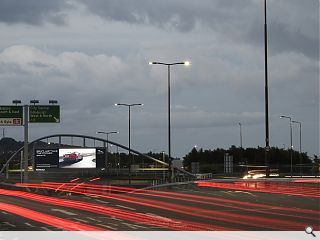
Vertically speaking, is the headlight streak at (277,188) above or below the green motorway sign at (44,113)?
below

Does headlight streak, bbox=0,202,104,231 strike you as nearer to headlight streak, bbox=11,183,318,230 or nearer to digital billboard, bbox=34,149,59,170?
headlight streak, bbox=11,183,318,230

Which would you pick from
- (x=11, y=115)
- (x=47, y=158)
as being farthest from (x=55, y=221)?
(x=47, y=158)

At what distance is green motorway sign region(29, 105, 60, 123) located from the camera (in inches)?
2290

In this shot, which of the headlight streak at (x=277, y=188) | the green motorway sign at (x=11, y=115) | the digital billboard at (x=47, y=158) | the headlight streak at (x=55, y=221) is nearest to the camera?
the headlight streak at (x=55, y=221)

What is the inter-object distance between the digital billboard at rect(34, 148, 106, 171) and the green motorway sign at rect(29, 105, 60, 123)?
51.2 meters

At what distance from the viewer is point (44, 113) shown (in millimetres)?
58469

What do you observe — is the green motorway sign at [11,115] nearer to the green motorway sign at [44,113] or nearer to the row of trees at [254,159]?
the green motorway sign at [44,113]

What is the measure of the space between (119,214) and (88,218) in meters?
2.30

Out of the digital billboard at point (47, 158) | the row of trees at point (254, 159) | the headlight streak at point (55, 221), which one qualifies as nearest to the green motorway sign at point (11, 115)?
the headlight streak at point (55, 221)

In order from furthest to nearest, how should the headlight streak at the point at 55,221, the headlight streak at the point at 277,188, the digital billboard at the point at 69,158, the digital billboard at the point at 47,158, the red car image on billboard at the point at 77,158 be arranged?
the red car image on billboard at the point at 77,158, the digital billboard at the point at 69,158, the digital billboard at the point at 47,158, the headlight streak at the point at 277,188, the headlight streak at the point at 55,221

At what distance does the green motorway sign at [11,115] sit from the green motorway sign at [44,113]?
912 mm

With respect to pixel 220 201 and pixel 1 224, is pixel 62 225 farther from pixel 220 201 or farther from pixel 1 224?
pixel 220 201

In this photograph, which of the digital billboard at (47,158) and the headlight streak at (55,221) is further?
the digital billboard at (47,158)

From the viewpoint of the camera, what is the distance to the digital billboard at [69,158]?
11006cm
